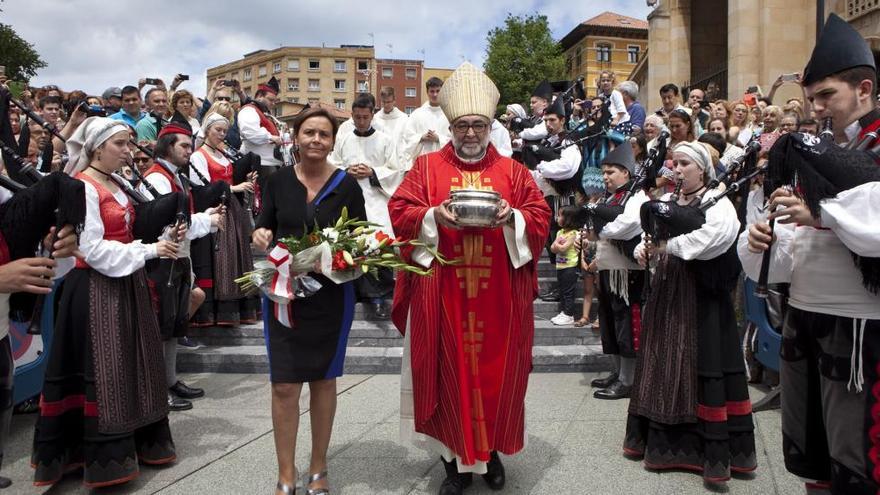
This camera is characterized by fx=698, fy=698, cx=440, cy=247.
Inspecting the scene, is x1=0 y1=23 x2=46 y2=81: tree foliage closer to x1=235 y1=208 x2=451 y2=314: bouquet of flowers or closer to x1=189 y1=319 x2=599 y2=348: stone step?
x1=189 y1=319 x2=599 y2=348: stone step

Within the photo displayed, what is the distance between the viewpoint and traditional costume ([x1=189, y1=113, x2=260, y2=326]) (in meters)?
7.52

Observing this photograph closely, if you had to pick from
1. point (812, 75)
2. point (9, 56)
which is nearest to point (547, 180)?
point (812, 75)

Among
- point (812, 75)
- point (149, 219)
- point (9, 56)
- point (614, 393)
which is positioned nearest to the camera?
point (812, 75)

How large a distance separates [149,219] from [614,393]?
13.2 ft

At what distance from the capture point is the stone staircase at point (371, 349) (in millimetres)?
7113

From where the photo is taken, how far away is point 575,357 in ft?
23.3

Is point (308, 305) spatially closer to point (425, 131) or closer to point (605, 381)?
point (605, 381)

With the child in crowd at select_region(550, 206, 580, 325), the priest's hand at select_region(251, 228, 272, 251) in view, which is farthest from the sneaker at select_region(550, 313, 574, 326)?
the priest's hand at select_region(251, 228, 272, 251)

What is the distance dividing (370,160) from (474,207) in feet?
18.5

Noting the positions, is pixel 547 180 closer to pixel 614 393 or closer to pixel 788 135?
pixel 614 393

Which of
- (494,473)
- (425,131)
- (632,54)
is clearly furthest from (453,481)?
(632,54)

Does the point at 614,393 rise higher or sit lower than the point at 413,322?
lower

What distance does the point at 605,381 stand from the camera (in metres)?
6.38

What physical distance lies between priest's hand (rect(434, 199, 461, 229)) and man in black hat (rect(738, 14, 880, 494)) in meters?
1.49
